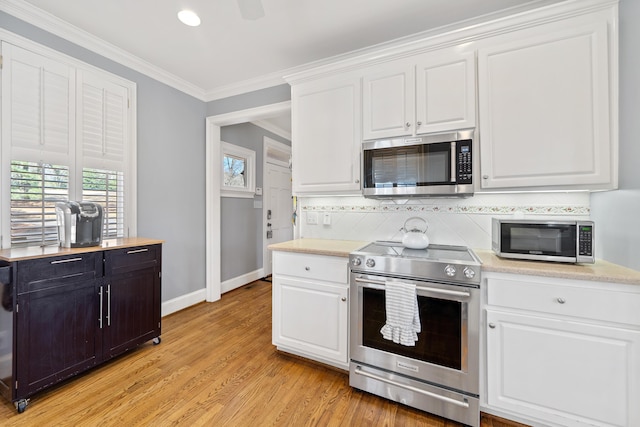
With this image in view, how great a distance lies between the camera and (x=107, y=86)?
2527 millimetres

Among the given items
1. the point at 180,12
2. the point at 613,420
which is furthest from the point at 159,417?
the point at 180,12

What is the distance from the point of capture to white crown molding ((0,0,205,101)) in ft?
6.49

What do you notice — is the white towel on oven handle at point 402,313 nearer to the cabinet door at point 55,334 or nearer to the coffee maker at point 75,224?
the cabinet door at point 55,334

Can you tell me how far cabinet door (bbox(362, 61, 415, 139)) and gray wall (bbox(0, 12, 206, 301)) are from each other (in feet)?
7.46

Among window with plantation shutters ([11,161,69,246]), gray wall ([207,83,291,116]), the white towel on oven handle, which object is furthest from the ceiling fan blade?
window with plantation shutters ([11,161,69,246])

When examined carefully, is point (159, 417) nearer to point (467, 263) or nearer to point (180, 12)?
point (467, 263)

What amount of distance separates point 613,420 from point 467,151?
5.33ft

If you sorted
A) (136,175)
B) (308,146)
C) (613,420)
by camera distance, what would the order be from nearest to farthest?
(613,420) < (308,146) < (136,175)

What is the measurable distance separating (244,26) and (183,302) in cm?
301

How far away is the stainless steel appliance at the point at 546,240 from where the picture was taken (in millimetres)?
1517

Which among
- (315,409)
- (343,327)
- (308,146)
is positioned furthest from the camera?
(308,146)

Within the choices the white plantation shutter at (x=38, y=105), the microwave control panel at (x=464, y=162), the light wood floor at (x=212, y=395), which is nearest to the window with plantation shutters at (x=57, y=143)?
the white plantation shutter at (x=38, y=105)

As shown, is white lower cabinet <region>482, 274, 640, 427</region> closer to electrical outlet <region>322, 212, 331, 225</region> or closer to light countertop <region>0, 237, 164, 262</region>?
electrical outlet <region>322, 212, 331, 225</region>

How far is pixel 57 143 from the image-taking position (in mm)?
2191
